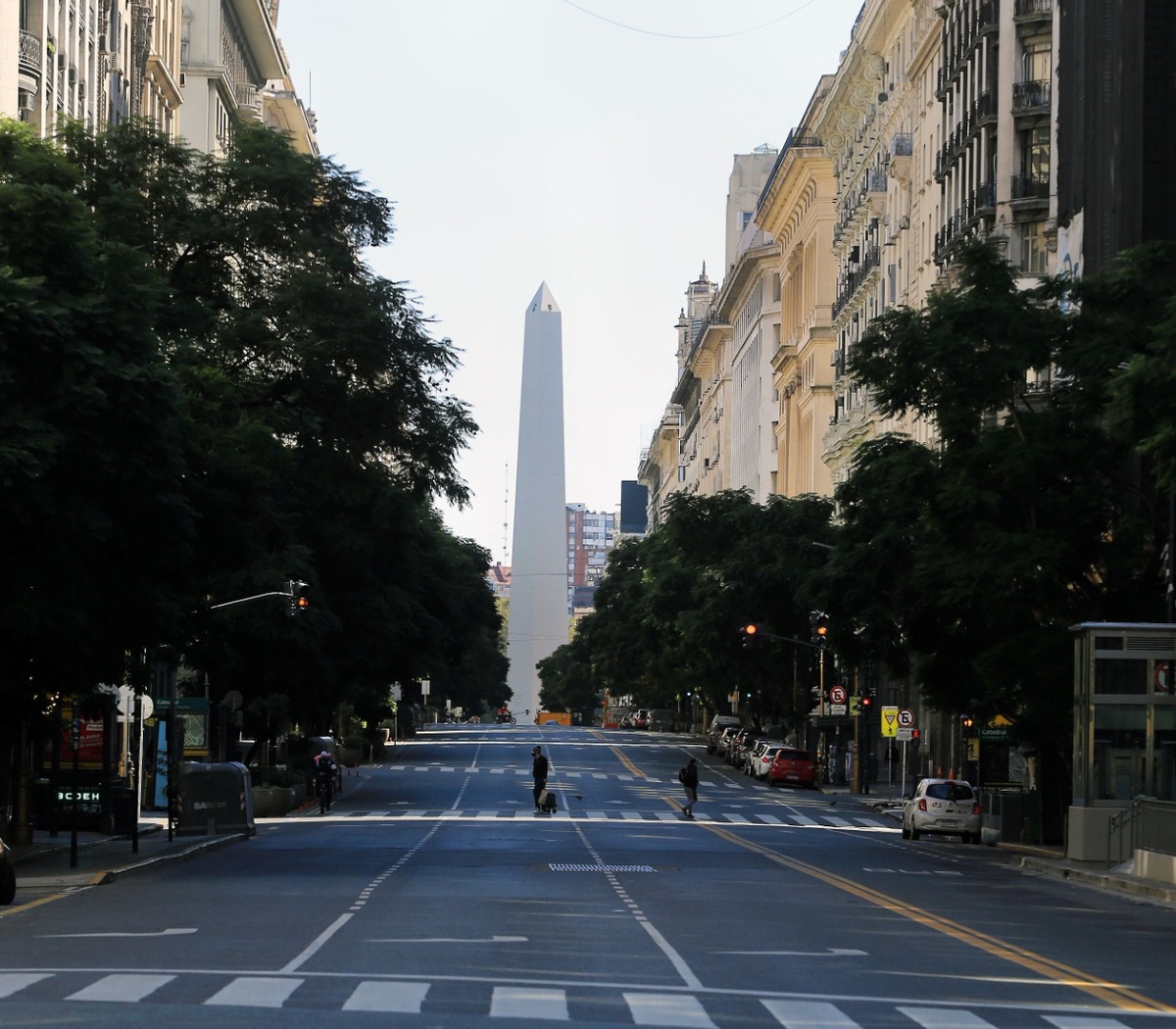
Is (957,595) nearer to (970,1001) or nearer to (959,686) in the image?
(959,686)

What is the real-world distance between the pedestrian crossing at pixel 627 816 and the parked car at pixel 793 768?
15923 mm

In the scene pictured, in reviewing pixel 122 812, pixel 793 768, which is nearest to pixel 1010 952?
pixel 122 812

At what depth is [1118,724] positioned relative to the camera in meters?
37.9

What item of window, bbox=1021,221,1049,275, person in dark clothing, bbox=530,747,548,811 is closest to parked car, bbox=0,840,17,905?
person in dark clothing, bbox=530,747,548,811

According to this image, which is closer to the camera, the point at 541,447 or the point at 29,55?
the point at 29,55

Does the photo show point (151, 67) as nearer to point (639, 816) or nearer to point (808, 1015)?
point (639, 816)

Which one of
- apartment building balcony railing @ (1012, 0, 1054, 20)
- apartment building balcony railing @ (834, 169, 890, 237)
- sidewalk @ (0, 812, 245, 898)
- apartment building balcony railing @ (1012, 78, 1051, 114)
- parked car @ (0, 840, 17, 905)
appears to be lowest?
sidewalk @ (0, 812, 245, 898)

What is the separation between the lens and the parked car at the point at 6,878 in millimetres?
25547

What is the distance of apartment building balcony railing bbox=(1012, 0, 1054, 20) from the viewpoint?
6725cm

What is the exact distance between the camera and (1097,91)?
5547 cm

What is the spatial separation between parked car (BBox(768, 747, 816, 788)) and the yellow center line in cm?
4386

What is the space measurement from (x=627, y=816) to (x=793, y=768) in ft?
69.8

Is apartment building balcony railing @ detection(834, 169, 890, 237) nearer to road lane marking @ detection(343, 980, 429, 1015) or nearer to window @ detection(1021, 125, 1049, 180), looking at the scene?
window @ detection(1021, 125, 1049, 180)

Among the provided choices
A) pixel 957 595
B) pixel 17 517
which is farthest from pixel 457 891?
pixel 957 595
